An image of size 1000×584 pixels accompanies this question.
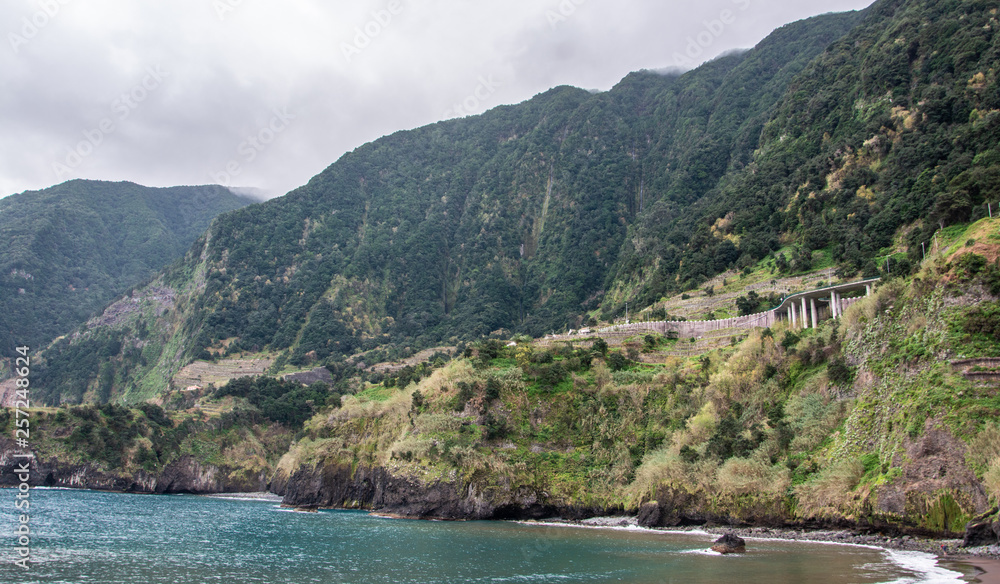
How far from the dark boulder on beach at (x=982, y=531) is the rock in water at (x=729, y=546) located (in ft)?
39.1

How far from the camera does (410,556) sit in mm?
46156

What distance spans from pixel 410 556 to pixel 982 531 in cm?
3291

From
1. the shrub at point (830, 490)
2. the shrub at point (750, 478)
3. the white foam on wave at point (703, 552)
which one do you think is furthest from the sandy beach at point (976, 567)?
the shrub at point (750, 478)

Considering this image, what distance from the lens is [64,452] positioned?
126000 mm

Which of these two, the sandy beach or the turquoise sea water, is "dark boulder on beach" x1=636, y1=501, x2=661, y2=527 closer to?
the turquoise sea water

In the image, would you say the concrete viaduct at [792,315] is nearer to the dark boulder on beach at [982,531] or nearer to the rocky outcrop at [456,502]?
the dark boulder on beach at [982,531]

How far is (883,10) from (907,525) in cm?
13591

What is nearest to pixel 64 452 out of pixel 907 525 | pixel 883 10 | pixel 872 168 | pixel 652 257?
pixel 652 257

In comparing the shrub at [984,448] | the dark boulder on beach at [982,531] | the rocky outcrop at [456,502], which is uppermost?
the shrub at [984,448]

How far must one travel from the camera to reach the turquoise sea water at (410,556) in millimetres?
36312

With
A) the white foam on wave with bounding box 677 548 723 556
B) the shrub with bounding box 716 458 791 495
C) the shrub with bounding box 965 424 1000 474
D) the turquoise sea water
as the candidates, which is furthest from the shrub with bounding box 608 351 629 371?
the shrub with bounding box 965 424 1000 474

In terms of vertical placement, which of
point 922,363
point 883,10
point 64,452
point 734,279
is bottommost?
point 64,452

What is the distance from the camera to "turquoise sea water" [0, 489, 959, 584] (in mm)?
36312

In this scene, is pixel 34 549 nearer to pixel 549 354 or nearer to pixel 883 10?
pixel 549 354
